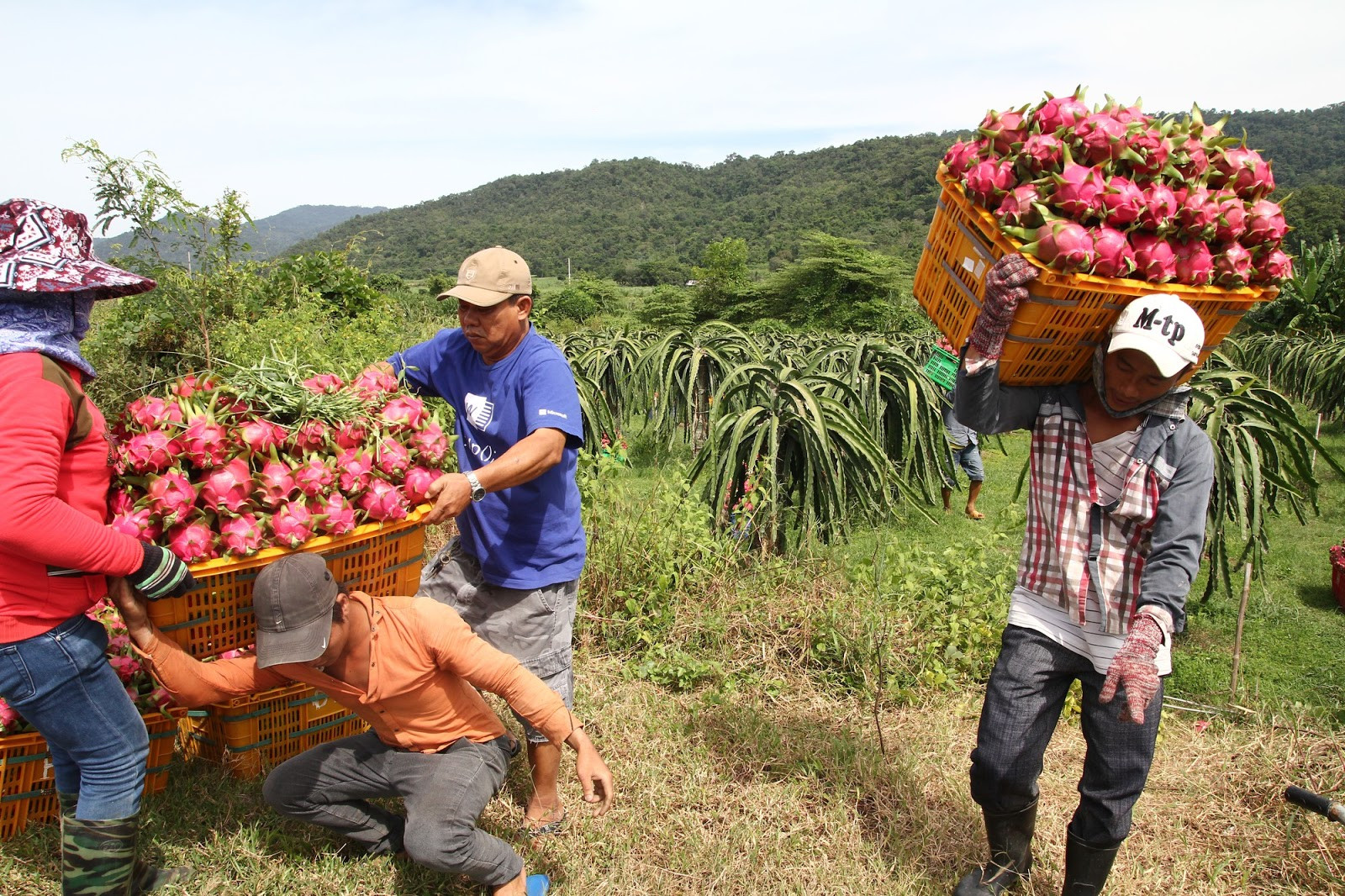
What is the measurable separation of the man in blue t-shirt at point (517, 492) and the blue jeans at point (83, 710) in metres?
1.01

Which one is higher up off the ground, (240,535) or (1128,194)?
(1128,194)

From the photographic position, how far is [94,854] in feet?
7.03

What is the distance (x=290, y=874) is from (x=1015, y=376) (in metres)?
2.62

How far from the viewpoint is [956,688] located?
12.2 ft

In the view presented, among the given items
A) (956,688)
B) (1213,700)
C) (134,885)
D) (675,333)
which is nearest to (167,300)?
(675,333)

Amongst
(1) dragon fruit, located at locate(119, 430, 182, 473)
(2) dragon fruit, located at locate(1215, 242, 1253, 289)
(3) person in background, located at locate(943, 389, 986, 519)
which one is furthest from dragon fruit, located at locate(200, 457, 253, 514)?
(3) person in background, located at locate(943, 389, 986, 519)

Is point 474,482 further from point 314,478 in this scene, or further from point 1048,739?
point 1048,739

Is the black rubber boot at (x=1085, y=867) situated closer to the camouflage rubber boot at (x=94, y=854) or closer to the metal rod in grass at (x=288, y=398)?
the metal rod in grass at (x=288, y=398)

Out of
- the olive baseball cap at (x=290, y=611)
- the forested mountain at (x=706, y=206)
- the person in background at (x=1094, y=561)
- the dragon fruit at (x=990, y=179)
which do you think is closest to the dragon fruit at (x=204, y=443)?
the olive baseball cap at (x=290, y=611)

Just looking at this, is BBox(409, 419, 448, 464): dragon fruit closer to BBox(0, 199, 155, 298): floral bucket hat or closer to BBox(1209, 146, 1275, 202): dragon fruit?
BBox(0, 199, 155, 298): floral bucket hat

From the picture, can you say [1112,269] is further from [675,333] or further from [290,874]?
[675,333]

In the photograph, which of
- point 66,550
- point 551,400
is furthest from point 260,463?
point 551,400

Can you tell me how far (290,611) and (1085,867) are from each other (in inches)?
89.2

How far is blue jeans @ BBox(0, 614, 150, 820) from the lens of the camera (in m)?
1.98
